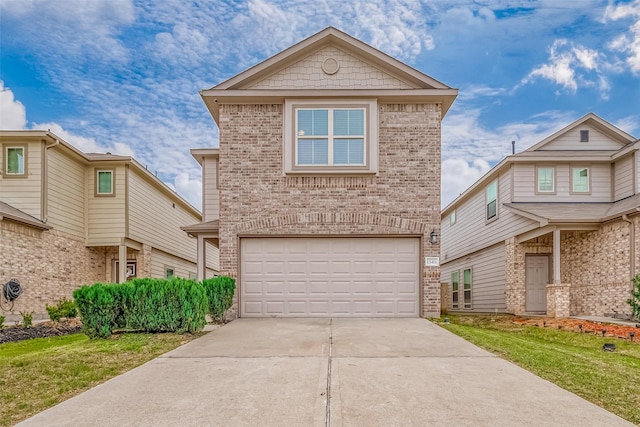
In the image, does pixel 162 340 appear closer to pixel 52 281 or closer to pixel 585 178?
pixel 52 281

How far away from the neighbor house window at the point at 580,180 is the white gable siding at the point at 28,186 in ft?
60.9

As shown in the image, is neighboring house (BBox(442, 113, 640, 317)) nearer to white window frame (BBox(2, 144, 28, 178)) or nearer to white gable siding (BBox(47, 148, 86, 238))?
white gable siding (BBox(47, 148, 86, 238))

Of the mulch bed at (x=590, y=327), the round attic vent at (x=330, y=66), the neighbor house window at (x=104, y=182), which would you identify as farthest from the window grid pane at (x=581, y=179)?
the neighbor house window at (x=104, y=182)

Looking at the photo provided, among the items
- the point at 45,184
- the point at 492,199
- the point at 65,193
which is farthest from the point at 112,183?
the point at 492,199

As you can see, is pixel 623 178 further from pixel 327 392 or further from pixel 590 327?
pixel 327 392

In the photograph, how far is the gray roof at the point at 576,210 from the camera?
13375 millimetres

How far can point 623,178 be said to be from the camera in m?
15.2

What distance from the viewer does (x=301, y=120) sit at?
11.7 metres

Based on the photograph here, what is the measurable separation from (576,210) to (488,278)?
189 inches

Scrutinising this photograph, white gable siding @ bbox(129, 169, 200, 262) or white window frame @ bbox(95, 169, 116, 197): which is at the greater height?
white window frame @ bbox(95, 169, 116, 197)

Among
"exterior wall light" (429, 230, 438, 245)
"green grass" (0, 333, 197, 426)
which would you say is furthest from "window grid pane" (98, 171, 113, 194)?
"exterior wall light" (429, 230, 438, 245)

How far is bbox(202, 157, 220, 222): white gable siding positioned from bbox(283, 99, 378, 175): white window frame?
408cm

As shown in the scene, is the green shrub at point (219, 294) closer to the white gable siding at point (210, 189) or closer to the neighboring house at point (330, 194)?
the neighboring house at point (330, 194)

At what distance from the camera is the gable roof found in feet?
37.9
